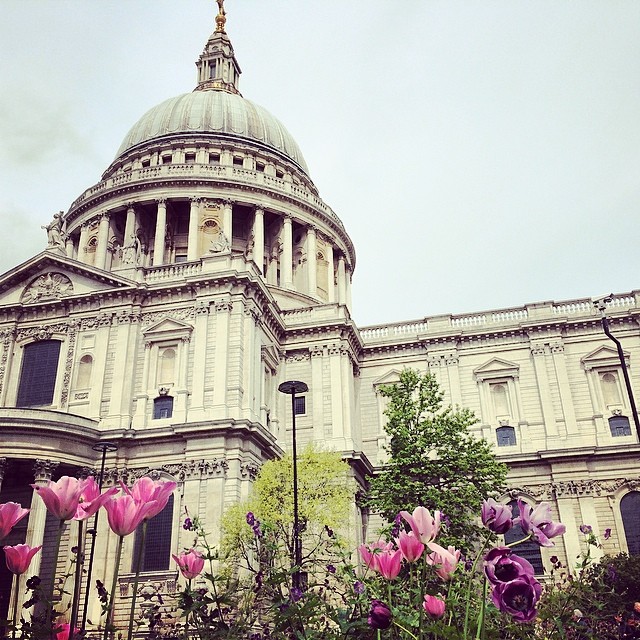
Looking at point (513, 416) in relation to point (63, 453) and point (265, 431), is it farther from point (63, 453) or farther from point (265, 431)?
point (63, 453)

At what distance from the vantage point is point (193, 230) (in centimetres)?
5059

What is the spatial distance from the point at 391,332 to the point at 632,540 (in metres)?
18.1

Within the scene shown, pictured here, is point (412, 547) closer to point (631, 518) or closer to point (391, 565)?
point (391, 565)

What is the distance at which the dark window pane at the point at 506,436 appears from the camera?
41150 millimetres

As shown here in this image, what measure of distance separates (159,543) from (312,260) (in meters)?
27.5

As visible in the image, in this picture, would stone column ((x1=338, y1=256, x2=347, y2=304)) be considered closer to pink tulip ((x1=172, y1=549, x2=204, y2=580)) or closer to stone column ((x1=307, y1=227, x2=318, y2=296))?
stone column ((x1=307, y1=227, x2=318, y2=296))

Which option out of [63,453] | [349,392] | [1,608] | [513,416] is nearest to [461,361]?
[513,416]

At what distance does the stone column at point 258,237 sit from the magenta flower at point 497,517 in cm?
4616

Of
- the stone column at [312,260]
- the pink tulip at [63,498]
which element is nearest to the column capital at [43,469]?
the stone column at [312,260]

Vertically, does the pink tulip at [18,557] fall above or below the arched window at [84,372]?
below

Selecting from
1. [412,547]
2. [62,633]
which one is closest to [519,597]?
[412,547]

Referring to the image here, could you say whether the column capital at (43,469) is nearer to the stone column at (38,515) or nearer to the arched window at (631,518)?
the stone column at (38,515)

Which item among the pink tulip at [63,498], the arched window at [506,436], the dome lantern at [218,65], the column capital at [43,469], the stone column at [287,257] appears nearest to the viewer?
the pink tulip at [63,498]

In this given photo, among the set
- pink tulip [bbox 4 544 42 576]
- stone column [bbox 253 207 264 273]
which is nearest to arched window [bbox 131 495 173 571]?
stone column [bbox 253 207 264 273]
